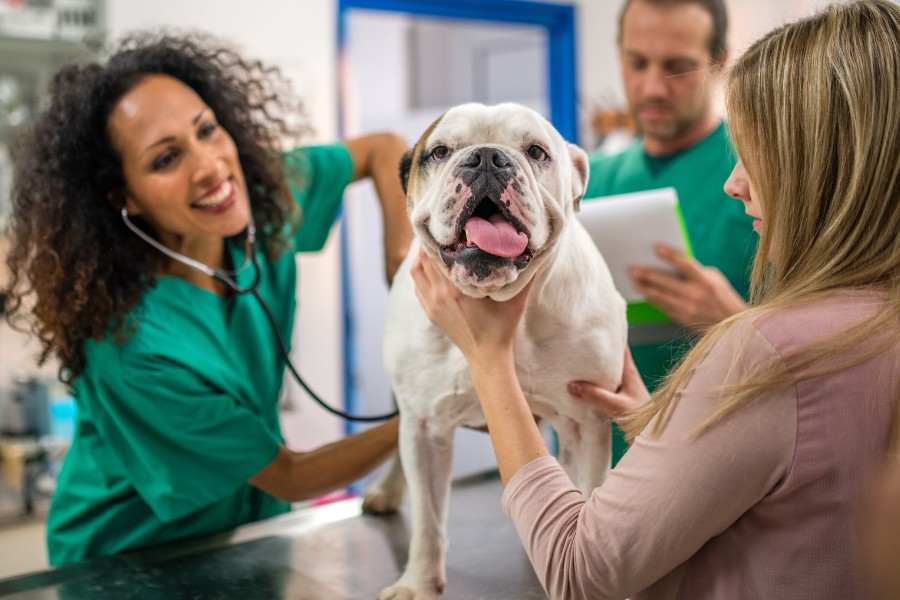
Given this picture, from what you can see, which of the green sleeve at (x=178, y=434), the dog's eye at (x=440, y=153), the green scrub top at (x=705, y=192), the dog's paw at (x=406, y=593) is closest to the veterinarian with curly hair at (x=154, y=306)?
the green sleeve at (x=178, y=434)

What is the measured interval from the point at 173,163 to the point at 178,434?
0.39 metres

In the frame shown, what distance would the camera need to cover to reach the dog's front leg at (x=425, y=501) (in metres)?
1.02

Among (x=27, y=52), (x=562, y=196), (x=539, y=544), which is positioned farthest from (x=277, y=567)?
(x=27, y=52)

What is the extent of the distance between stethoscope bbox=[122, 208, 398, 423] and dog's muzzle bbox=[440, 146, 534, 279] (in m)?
0.49

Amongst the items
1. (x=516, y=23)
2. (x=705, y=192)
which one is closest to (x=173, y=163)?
(x=705, y=192)

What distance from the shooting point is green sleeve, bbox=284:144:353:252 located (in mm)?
1554

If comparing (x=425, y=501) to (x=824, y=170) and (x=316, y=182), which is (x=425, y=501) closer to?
(x=824, y=170)

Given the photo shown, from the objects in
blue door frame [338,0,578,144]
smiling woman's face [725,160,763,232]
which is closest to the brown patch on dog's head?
smiling woman's face [725,160,763,232]

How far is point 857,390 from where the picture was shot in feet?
2.12

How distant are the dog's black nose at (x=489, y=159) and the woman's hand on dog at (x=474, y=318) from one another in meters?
0.14

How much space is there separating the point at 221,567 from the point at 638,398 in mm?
601

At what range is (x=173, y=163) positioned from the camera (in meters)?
1.26

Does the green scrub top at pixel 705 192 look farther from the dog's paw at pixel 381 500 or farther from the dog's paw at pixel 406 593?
the dog's paw at pixel 406 593

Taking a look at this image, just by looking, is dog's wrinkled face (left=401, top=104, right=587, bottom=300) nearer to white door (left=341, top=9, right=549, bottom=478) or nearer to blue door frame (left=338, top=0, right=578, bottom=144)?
white door (left=341, top=9, right=549, bottom=478)
